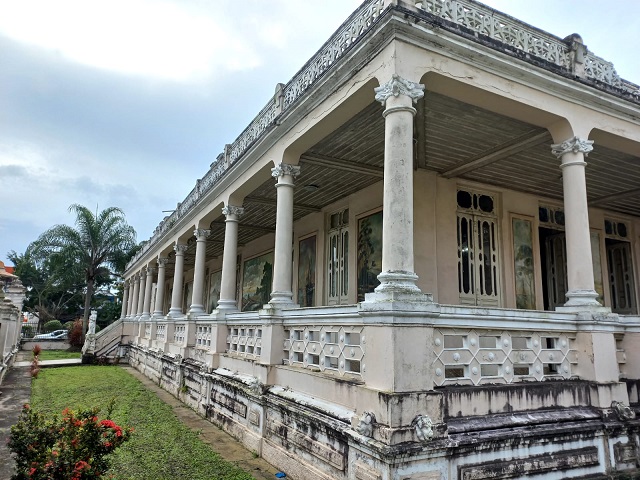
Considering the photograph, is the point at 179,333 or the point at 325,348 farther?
the point at 179,333

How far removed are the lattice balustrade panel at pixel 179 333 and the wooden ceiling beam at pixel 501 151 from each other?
24.7 feet

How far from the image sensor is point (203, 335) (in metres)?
10.3

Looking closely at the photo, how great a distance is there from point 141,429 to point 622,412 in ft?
22.6

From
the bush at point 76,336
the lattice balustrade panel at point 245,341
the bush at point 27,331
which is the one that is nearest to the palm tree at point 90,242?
the bush at point 76,336

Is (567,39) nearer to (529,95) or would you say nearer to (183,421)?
(529,95)

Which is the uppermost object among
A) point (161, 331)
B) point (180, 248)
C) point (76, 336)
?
point (180, 248)

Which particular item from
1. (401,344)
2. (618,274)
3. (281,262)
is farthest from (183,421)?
(618,274)

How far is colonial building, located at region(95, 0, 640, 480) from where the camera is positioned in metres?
4.25

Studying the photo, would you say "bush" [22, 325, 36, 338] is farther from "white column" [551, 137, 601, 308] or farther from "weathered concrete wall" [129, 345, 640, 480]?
"white column" [551, 137, 601, 308]

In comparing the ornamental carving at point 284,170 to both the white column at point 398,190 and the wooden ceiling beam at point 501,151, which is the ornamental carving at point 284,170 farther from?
the wooden ceiling beam at point 501,151

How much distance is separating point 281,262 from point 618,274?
9.02 meters

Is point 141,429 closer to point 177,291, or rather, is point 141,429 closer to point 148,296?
point 177,291

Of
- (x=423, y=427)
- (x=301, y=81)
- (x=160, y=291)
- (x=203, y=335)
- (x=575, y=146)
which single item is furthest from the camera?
(x=160, y=291)

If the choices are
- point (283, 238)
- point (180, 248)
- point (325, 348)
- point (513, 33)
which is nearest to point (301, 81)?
point (283, 238)
